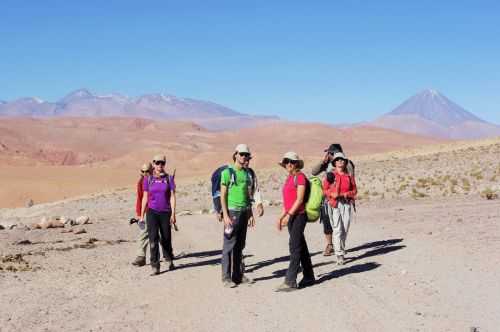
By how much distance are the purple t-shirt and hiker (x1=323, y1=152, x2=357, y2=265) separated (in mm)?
2397

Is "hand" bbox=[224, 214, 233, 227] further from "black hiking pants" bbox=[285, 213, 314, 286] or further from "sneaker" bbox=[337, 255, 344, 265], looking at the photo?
"sneaker" bbox=[337, 255, 344, 265]

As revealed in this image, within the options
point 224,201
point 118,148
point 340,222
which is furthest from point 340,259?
point 118,148

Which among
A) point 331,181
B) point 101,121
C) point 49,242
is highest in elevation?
point 101,121

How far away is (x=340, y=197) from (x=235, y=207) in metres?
1.98

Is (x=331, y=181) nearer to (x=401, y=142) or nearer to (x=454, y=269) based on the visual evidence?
(x=454, y=269)

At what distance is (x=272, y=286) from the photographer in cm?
890

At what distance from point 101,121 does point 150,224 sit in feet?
615

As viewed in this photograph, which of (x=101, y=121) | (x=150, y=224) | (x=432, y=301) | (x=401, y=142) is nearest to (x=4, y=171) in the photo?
(x=150, y=224)

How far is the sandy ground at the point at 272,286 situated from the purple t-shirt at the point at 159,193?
104 cm

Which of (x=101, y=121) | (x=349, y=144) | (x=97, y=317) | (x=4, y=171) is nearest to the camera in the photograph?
(x=97, y=317)

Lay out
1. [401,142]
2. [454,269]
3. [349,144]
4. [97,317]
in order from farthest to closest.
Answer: [401,142], [349,144], [454,269], [97,317]

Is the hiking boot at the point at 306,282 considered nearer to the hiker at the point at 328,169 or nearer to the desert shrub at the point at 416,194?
the hiker at the point at 328,169

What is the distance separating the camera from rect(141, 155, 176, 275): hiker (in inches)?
393

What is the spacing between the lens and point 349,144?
475 feet
